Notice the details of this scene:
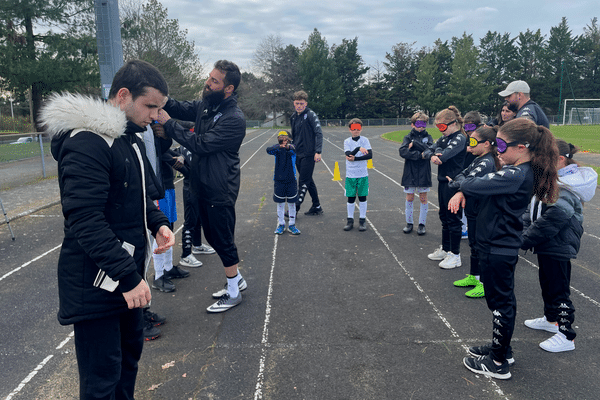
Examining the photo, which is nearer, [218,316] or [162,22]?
[218,316]

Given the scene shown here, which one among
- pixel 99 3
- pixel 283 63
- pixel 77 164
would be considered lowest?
pixel 77 164

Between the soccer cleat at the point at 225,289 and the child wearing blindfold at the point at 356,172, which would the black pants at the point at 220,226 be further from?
the child wearing blindfold at the point at 356,172

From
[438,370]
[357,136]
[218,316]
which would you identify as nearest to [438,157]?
[357,136]

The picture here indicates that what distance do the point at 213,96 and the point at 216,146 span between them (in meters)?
0.53

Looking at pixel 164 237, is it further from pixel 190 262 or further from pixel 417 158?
pixel 417 158

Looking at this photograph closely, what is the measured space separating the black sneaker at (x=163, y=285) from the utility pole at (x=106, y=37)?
3.46m

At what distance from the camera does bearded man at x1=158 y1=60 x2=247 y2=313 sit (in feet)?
12.3

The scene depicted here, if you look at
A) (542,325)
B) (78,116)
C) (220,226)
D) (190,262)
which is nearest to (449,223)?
(542,325)

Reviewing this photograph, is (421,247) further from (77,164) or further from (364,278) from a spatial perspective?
(77,164)

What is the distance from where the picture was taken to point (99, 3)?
6488 millimetres

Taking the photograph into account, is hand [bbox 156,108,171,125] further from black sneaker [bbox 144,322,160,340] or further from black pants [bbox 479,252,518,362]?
black pants [bbox 479,252,518,362]

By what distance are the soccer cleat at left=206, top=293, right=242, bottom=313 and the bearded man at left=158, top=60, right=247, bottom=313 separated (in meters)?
0.43

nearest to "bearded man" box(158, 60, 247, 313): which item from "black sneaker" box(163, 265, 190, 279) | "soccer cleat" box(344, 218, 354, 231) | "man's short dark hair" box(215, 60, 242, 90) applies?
"man's short dark hair" box(215, 60, 242, 90)

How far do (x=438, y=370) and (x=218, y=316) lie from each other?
2.24 meters
